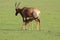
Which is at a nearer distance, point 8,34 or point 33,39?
point 33,39

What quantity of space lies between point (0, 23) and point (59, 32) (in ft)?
14.7

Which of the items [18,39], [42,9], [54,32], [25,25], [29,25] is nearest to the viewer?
[18,39]

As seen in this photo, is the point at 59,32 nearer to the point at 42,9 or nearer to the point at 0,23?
the point at 0,23

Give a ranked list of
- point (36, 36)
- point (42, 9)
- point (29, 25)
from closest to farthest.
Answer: point (36, 36), point (29, 25), point (42, 9)

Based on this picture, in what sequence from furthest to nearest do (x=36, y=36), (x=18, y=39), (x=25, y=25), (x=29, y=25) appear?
(x=29, y=25) < (x=25, y=25) < (x=36, y=36) < (x=18, y=39)

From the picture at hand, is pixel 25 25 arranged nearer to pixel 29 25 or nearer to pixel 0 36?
pixel 29 25

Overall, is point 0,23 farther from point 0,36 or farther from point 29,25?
point 0,36

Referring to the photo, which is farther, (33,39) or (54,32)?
(54,32)

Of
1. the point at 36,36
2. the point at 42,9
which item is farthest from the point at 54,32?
the point at 42,9

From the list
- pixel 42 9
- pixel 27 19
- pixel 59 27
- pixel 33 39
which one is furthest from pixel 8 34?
pixel 42 9

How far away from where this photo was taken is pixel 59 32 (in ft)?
50.3

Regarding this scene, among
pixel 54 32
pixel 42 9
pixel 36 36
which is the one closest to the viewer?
pixel 36 36

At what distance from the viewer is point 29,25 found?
17984 mm

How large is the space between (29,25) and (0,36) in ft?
14.7
